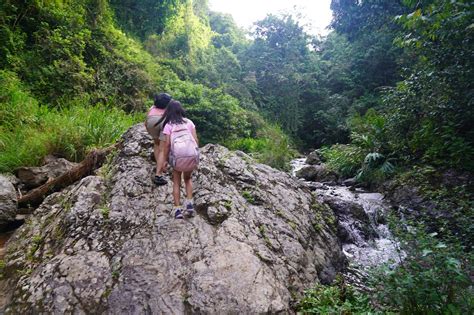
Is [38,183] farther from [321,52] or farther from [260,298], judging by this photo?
[321,52]

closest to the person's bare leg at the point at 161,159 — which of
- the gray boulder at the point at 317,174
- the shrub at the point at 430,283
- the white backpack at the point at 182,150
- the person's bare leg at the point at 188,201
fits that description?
the white backpack at the point at 182,150

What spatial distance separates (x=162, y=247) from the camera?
129 inches

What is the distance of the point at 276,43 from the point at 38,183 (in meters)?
20.5

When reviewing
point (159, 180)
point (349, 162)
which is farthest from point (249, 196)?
point (349, 162)

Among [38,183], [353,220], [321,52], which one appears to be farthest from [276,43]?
[38,183]

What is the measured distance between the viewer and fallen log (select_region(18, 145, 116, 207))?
4742 millimetres

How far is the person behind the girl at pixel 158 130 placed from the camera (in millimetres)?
4301

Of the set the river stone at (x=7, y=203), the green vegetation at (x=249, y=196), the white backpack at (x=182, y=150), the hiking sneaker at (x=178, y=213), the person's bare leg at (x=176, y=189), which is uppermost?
the white backpack at (x=182, y=150)

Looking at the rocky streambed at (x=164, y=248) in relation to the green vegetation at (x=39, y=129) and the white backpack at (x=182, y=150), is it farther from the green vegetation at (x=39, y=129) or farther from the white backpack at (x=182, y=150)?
the green vegetation at (x=39, y=129)

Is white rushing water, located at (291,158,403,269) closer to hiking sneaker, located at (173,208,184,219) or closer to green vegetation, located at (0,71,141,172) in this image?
hiking sneaker, located at (173,208,184,219)

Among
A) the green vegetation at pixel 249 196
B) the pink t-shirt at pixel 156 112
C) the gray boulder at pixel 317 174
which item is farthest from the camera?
the gray boulder at pixel 317 174

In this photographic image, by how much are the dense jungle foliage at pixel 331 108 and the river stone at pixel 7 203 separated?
3.18 ft

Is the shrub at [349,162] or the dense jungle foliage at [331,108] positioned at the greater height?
the dense jungle foliage at [331,108]

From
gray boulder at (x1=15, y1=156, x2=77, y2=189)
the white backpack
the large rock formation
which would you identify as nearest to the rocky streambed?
the large rock formation
